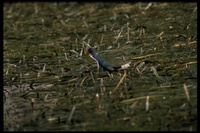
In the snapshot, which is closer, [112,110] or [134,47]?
[112,110]

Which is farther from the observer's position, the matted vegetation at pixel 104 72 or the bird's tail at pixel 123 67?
the bird's tail at pixel 123 67

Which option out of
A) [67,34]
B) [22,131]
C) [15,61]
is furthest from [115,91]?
[67,34]

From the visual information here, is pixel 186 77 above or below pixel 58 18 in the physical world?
below

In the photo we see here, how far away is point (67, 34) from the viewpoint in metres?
14.9

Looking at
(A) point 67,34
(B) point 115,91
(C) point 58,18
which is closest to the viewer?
(B) point 115,91

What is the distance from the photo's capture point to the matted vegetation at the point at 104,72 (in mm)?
7684

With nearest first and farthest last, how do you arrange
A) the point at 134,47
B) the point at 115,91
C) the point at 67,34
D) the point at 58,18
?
the point at 115,91 → the point at 134,47 → the point at 67,34 → the point at 58,18

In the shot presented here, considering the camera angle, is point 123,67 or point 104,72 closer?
point 123,67

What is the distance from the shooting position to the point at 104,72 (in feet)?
33.9

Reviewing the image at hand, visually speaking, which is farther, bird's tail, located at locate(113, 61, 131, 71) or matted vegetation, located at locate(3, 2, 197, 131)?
bird's tail, located at locate(113, 61, 131, 71)

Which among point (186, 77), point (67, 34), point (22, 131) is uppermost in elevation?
point (67, 34)

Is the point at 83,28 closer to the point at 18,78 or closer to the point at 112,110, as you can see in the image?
the point at 18,78

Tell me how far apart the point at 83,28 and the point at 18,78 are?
16.3 feet

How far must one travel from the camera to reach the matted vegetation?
7.68 m
